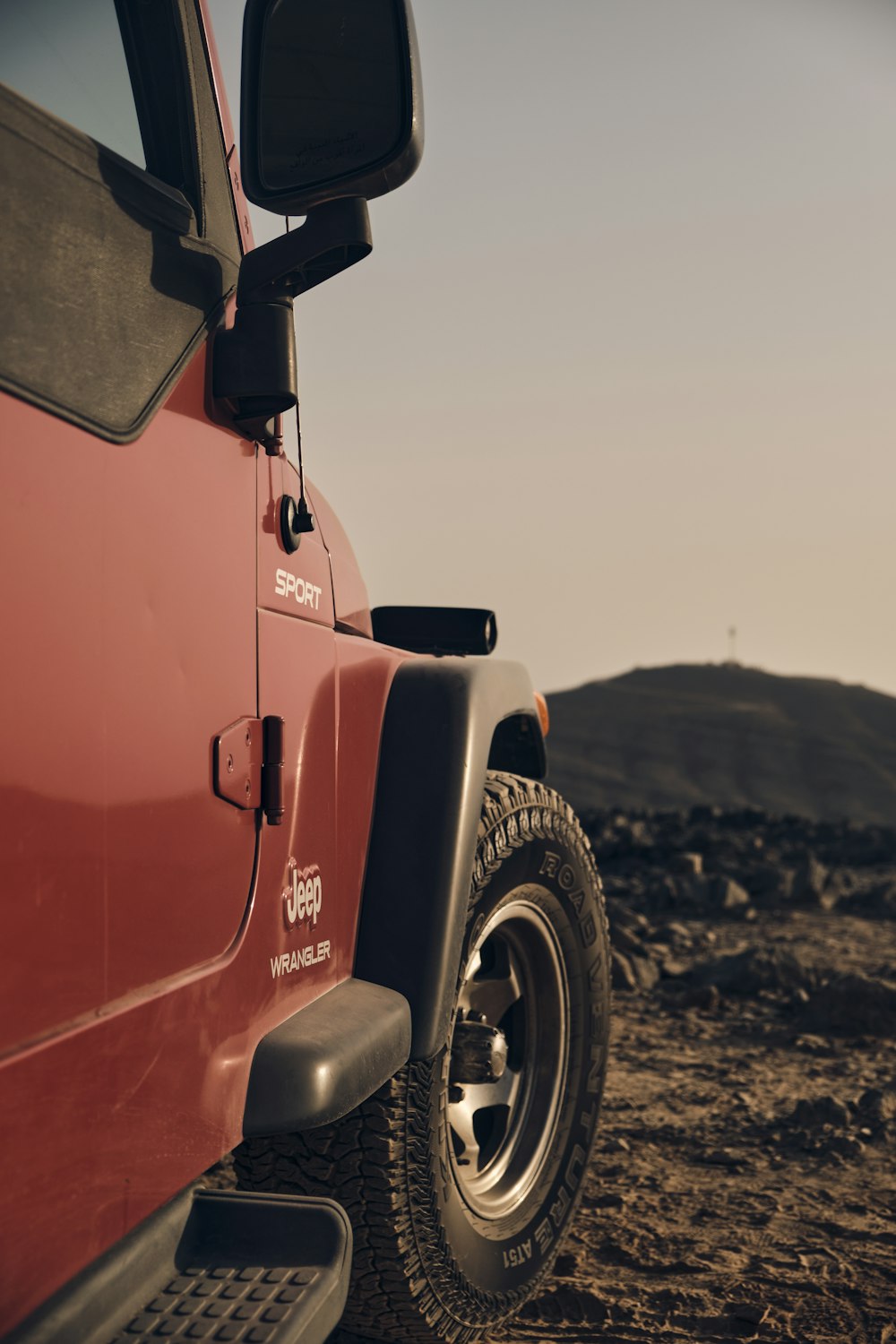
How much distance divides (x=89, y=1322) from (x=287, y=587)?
1.19 meters

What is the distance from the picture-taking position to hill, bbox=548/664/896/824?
152 feet

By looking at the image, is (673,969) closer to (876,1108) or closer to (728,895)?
(876,1108)

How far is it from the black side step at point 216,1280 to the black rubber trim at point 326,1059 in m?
0.14

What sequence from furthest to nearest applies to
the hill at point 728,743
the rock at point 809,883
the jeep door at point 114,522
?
the hill at point 728,743
the rock at point 809,883
the jeep door at point 114,522

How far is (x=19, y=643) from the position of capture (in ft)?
4.90

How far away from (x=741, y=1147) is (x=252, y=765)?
329 cm

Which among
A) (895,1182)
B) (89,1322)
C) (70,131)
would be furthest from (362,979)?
(895,1182)

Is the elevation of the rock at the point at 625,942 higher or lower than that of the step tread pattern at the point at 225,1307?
lower

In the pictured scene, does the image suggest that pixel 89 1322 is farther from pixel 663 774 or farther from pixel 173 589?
pixel 663 774

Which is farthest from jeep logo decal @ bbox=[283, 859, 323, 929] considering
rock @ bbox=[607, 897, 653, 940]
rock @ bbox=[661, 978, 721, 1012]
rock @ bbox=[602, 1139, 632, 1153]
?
rock @ bbox=[607, 897, 653, 940]

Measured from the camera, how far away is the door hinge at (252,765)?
1.95m

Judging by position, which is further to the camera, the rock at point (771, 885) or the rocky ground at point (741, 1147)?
the rock at point (771, 885)

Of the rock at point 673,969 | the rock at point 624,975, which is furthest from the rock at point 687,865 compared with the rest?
the rock at point 624,975

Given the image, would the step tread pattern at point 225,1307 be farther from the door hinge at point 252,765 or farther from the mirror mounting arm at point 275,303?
the mirror mounting arm at point 275,303
